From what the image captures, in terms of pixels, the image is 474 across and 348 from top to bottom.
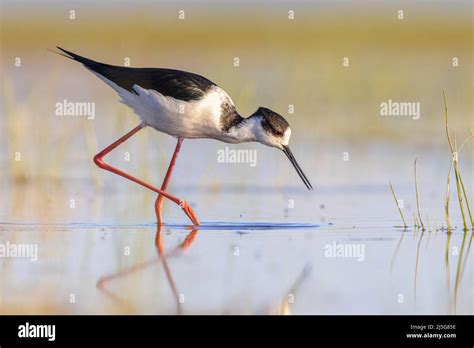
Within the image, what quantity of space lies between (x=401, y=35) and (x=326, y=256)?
332 inches

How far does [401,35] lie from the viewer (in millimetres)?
14703

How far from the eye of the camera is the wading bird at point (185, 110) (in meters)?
8.56

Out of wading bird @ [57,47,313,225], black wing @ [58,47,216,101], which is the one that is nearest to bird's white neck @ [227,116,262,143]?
wading bird @ [57,47,313,225]

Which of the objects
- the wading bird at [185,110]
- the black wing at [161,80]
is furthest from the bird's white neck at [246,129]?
the black wing at [161,80]

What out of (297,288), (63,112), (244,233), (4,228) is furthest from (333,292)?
(63,112)

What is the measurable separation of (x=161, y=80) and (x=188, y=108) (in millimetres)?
379

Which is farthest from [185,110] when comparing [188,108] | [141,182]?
[141,182]

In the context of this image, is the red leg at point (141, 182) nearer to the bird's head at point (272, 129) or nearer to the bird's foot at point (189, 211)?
the bird's foot at point (189, 211)

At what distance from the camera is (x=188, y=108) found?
8.53 meters

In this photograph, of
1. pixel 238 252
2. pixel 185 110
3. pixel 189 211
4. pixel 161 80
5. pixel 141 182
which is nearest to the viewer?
pixel 238 252

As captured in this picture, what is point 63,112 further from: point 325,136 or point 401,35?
point 401,35

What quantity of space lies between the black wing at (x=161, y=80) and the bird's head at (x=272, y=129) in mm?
531

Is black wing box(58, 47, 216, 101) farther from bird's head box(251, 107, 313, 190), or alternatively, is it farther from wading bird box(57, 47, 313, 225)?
bird's head box(251, 107, 313, 190)

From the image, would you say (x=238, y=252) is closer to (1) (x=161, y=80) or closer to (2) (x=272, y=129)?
(2) (x=272, y=129)
